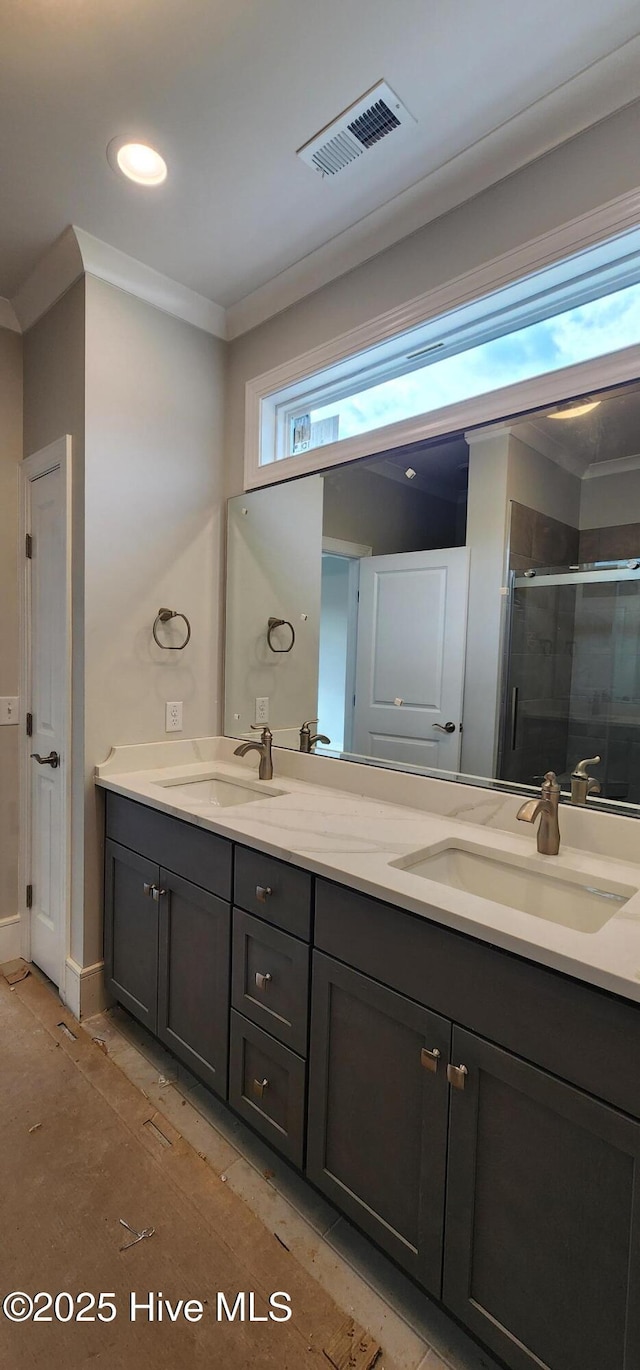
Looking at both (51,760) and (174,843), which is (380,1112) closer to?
(174,843)

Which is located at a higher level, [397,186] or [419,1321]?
[397,186]

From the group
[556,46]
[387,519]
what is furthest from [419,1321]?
[556,46]

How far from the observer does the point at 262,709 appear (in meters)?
2.35

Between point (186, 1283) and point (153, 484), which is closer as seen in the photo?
point (186, 1283)

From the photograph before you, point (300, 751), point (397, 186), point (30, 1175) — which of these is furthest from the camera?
point (300, 751)

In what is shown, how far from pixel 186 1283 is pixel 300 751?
138 cm

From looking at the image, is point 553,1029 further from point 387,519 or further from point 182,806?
point 387,519

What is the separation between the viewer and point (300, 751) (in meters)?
2.16

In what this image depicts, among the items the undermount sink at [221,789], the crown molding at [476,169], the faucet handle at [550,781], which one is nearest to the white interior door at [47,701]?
the undermount sink at [221,789]

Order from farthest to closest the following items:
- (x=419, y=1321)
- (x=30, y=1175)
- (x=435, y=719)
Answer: (x=435, y=719), (x=30, y=1175), (x=419, y=1321)

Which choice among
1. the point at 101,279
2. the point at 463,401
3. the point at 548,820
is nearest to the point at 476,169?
the point at 463,401

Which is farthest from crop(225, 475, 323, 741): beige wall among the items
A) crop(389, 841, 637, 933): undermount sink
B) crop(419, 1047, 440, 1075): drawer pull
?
crop(419, 1047, 440, 1075): drawer pull

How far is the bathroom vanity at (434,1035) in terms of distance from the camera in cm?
89

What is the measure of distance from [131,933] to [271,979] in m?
0.74
